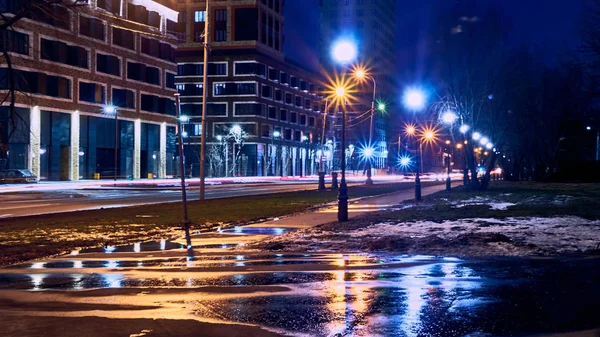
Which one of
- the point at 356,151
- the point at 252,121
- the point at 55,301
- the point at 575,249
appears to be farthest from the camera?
the point at 356,151

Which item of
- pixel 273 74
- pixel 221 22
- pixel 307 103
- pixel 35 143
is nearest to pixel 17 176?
pixel 35 143

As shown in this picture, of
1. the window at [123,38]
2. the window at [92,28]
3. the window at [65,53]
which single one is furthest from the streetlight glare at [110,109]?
the window at [123,38]

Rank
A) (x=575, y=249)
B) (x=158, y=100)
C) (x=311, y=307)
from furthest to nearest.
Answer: (x=158, y=100), (x=575, y=249), (x=311, y=307)

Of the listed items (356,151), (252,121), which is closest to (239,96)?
(252,121)

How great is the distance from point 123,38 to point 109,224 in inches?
2329

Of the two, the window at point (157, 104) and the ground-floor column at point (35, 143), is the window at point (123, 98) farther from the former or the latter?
the ground-floor column at point (35, 143)

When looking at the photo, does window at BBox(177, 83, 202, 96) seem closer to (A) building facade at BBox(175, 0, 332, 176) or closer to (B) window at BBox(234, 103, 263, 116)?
(A) building facade at BBox(175, 0, 332, 176)

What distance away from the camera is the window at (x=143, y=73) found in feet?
256

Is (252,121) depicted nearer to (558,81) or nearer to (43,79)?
(43,79)

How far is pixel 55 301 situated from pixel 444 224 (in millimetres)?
13488

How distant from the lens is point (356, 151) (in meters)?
150

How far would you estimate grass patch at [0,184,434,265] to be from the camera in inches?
632

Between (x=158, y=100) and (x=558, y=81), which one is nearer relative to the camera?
(x=558, y=81)

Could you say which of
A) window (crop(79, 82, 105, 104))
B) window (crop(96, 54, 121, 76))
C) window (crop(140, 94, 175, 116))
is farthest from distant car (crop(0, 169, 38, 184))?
window (crop(140, 94, 175, 116))
